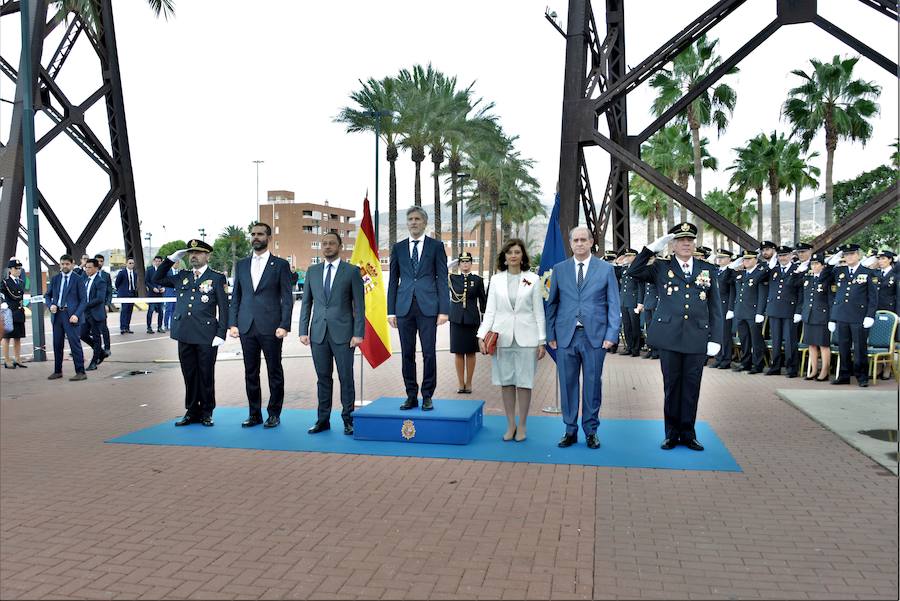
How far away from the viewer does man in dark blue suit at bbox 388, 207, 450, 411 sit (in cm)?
771

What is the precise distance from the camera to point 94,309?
523 inches

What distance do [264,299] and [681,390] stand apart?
4401mm

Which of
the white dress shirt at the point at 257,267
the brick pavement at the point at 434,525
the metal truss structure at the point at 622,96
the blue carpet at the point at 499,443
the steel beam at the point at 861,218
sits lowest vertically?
the brick pavement at the point at 434,525

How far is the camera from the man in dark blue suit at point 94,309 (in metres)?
13.0

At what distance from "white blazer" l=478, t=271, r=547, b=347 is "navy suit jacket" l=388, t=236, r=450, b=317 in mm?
561

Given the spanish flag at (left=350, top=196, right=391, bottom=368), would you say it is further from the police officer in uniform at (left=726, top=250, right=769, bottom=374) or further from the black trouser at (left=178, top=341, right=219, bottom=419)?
the police officer in uniform at (left=726, top=250, right=769, bottom=374)

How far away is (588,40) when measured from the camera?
53.7 ft

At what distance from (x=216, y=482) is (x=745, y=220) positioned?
8908 cm

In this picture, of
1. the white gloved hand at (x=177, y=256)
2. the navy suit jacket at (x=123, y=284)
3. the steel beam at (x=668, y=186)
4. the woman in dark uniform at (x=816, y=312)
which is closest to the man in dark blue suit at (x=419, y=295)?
the white gloved hand at (x=177, y=256)

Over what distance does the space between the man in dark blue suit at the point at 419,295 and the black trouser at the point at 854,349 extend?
6.86 meters

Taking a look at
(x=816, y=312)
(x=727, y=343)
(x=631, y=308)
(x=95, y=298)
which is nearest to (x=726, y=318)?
(x=727, y=343)

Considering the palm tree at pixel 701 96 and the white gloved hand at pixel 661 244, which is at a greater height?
the palm tree at pixel 701 96

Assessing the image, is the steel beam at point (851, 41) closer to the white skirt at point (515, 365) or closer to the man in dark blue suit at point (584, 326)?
the man in dark blue suit at point (584, 326)

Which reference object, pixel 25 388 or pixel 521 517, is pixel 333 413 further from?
pixel 25 388
